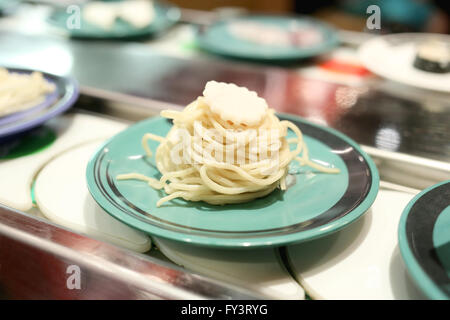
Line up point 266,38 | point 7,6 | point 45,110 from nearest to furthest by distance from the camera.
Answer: point 45,110 < point 266,38 < point 7,6

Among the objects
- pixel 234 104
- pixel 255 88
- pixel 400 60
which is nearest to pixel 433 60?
pixel 400 60

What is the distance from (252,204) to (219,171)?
0.10 m

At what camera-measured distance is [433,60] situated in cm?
173

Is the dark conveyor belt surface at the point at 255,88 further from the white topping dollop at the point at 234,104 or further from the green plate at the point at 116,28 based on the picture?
the white topping dollop at the point at 234,104

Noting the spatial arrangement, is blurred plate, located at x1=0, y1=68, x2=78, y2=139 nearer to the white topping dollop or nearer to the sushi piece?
the white topping dollop

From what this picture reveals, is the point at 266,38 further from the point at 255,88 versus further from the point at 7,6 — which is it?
the point at 7,6

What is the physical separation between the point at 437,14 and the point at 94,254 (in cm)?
458

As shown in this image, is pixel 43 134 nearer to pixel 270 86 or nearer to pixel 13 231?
pixel 13 231

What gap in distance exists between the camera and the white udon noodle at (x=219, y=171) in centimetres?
95

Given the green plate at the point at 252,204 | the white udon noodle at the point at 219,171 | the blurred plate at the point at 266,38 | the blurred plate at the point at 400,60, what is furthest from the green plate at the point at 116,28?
the white udon noodle at the point at 219,171

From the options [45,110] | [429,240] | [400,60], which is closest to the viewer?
[429,240]

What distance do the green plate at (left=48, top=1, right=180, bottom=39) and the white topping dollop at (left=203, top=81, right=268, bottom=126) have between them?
132 cm

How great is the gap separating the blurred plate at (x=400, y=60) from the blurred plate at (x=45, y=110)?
1.10 m

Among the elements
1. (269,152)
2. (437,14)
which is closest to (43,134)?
(269,152)
